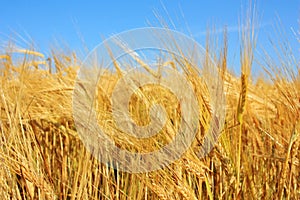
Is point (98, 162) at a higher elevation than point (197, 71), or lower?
lower

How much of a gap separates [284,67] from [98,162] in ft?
2.29

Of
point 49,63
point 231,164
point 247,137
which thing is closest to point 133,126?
point 231,164

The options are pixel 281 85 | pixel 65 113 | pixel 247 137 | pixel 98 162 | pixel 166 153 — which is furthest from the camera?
pixel 247 137

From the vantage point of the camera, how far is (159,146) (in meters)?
1.09

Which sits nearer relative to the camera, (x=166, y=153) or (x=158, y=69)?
(x=166, y=153)

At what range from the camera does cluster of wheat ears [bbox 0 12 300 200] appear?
1032 millimetres

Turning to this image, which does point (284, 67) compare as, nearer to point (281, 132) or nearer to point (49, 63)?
point (281, 132)

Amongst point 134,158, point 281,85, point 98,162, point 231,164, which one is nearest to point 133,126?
point 134,158

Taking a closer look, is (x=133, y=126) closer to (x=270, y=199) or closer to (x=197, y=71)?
(x=197, y=71)

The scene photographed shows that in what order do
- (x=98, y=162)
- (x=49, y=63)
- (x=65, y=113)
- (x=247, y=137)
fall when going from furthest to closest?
(x=49, y=63) < (x=247, y=137) < (x=65, y=113) < (x=98, y=162)

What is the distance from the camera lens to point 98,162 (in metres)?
1.38

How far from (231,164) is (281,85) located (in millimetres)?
322

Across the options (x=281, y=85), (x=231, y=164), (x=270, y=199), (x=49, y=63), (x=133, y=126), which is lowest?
(x=270, y=199)

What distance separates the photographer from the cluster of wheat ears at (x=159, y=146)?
1032 millimetres
